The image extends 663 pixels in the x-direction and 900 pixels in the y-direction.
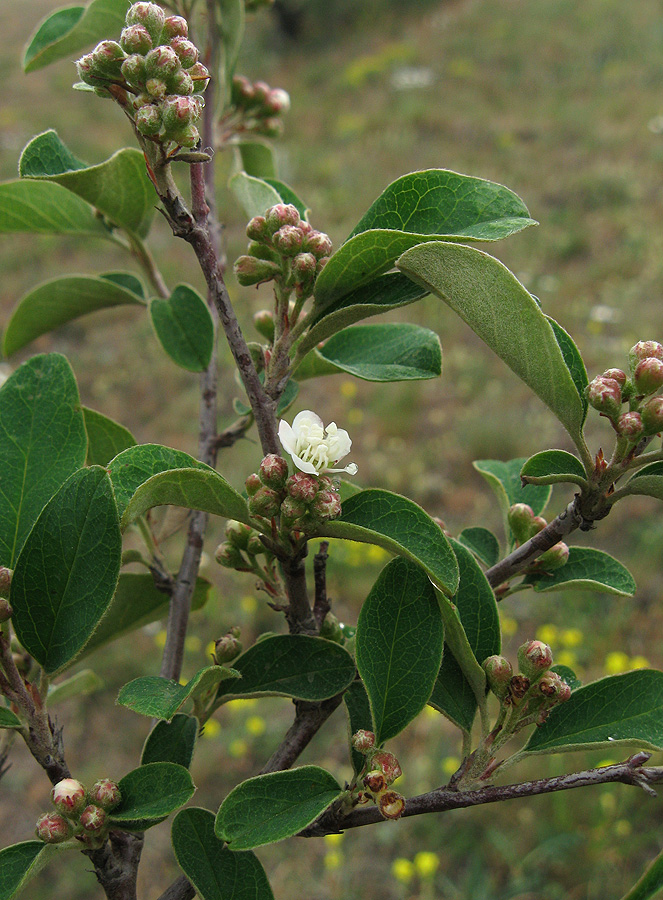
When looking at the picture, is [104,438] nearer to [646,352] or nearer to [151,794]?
[151,794]

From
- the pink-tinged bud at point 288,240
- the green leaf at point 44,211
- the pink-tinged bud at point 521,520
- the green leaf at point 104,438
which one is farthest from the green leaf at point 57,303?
the pink-tinged bud at point 521,520

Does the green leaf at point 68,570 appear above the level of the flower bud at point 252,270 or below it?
below

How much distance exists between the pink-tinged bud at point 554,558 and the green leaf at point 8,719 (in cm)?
70

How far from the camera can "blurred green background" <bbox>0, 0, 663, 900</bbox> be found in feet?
10.5

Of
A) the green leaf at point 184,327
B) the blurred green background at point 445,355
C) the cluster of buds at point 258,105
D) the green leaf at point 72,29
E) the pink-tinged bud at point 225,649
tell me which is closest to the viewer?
the pink-tinged bud at point 225,649

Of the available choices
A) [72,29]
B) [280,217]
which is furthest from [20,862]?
[72,29]

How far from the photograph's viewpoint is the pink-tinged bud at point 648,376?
86 cm

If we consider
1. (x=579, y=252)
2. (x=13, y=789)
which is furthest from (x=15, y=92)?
(x=13, y=789)

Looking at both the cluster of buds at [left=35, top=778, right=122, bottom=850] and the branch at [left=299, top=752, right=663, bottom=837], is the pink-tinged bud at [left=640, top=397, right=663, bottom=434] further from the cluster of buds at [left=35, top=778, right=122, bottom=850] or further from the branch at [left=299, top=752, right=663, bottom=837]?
the cluster of buds at [left=35, top=778, right=122, bottom=850]

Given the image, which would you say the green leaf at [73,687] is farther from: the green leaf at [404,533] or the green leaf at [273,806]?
the green leaf at [404,533]

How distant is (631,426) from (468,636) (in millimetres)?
354

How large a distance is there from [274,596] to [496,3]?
46.9 ft

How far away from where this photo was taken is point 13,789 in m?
3.86

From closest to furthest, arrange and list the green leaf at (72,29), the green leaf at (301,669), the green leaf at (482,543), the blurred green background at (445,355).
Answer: the green leaf at (301,669)
the green leaf at (482,543)
the green leaf at (72,29)
the blurred green background at (445,355)
